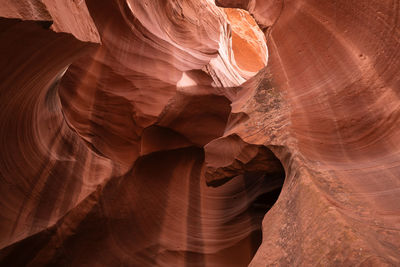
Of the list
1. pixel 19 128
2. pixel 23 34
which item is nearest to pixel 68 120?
pixel 19 128

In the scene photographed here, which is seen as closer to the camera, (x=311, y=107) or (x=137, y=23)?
(x=311, y=107)

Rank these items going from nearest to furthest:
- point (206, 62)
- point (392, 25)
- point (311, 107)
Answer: point (392, 25)
point (311, 107)
point (206, 62)

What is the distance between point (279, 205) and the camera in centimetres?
273

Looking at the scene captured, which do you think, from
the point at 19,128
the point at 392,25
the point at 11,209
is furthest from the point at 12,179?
the point at 392,25

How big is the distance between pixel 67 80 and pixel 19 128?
1164 mm

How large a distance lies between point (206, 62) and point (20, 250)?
10.8 ft

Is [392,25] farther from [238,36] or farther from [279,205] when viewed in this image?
[238,36]

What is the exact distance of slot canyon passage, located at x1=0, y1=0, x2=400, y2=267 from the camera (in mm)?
2412

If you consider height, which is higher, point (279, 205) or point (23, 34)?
point (23, 34)

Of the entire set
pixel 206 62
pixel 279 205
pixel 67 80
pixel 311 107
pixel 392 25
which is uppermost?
pixel 392 25

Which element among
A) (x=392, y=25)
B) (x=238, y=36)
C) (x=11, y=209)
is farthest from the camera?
(x=238, y=36)

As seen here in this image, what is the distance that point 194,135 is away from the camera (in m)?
5.21

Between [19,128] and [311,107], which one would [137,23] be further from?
[311,107]

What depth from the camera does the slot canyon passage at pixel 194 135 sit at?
7.91 ft
